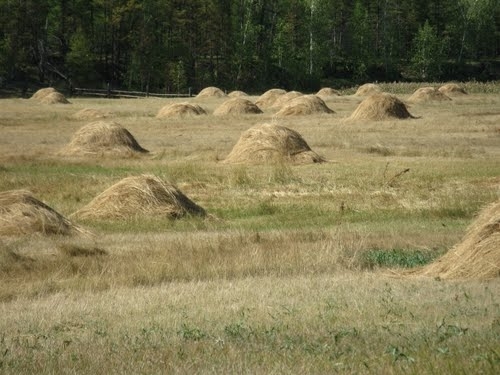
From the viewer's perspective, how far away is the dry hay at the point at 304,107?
47.5m

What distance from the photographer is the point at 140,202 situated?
1781cm

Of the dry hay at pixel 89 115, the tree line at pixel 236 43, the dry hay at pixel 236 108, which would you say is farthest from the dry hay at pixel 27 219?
the tree line at pixel 236 43

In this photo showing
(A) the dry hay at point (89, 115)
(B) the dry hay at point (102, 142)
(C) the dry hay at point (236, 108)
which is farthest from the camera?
(C) the dry hay at point (236, 108)

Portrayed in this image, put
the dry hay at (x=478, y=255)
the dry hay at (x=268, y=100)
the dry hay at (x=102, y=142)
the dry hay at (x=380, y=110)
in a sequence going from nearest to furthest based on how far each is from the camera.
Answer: the dry hay at (x=478, y=255)
the dry hay at (x=102, y=142)
the dry hay at (x=380, y=110)
the dry hay at (x=268, y=100)

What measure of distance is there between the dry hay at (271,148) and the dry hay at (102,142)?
13.8 feet

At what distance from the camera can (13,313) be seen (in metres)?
9.30

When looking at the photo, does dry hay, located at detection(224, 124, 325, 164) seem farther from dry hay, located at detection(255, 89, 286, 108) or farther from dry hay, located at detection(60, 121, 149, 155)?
dry hay, located at detection(255, 89, 286, 108)

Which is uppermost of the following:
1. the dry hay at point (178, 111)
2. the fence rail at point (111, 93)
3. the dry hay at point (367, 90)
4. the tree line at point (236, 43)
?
the tree line at point (236, 43)

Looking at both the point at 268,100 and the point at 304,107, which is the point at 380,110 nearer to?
the point at 304,107

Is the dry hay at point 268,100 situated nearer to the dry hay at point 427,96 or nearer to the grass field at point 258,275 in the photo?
the dry hay at point 427,96

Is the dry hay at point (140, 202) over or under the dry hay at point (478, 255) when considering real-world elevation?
under

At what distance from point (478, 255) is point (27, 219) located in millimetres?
8426

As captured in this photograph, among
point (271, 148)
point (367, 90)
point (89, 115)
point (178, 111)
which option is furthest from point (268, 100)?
point (271, 148)

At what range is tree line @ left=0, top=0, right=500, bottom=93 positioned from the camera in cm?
7831
